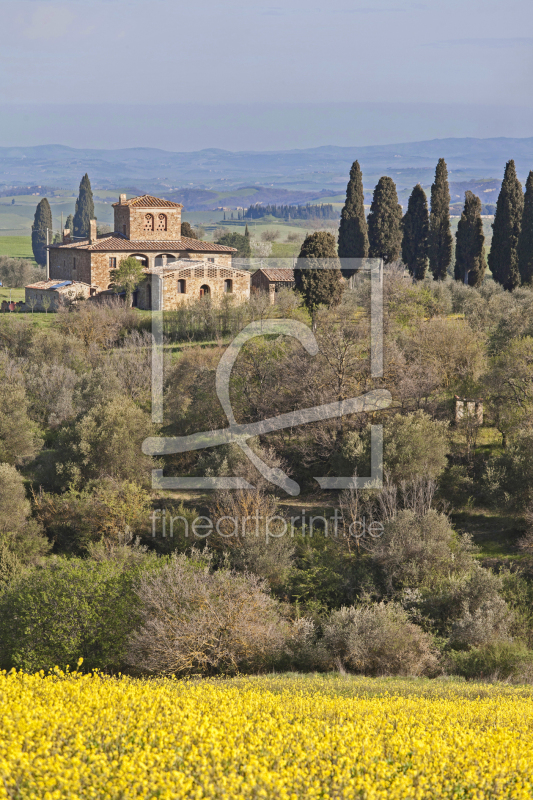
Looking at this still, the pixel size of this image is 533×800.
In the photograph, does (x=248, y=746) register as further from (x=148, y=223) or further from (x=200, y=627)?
(x=148, y=223)

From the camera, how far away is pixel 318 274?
3791 cm

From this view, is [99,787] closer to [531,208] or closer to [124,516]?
[124,516]

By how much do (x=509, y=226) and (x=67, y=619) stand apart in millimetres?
35820

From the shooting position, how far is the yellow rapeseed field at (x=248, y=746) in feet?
21.7

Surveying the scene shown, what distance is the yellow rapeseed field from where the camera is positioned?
660 cm

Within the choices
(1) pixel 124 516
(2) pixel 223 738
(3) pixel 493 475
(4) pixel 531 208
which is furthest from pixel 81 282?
(2) pixel 223 738

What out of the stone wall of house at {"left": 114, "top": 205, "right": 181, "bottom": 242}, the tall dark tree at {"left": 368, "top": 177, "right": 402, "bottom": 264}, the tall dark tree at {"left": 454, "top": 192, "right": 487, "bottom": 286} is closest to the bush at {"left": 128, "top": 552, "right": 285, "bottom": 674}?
the tall dark tree at {"left": 454, "top": 192, "right": 487, "bottom": 286}

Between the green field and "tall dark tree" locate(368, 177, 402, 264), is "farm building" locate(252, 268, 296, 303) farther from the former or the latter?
the green field

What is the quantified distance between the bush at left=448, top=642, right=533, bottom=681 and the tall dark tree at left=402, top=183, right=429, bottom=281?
3614 centimetres

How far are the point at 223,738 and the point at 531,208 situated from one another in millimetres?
39936

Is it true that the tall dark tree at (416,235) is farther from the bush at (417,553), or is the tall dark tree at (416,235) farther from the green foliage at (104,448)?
the bush at (417,553)

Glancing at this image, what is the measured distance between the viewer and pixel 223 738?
779cm

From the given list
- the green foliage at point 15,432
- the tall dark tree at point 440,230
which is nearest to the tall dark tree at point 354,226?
the tall dark tree at point 440,230

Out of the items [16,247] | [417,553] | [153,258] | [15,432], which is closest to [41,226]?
[16,247]
